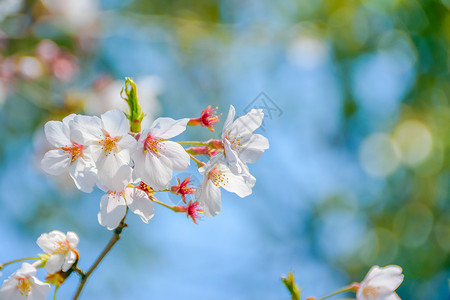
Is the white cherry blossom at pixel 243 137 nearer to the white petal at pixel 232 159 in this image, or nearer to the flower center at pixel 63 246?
the white petal at pixel 232 159

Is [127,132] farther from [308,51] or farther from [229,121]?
[308,51]

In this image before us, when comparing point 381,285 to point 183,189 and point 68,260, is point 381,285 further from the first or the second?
point 68,260

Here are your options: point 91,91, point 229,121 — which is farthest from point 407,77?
point 229,121

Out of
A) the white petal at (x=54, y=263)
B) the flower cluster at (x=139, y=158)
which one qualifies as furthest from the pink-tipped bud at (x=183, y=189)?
the white petal at (x=54, y=263)

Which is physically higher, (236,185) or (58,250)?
(236,185)

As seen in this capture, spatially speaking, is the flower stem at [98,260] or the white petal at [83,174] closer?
the flower stem at [98,260]

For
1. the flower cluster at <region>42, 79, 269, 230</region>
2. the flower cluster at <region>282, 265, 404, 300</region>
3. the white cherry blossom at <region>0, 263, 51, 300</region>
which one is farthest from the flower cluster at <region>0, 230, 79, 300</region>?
the flower cluster at <region>282, 265, 404, 300</region>

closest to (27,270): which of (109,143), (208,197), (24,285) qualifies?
(24,285)
